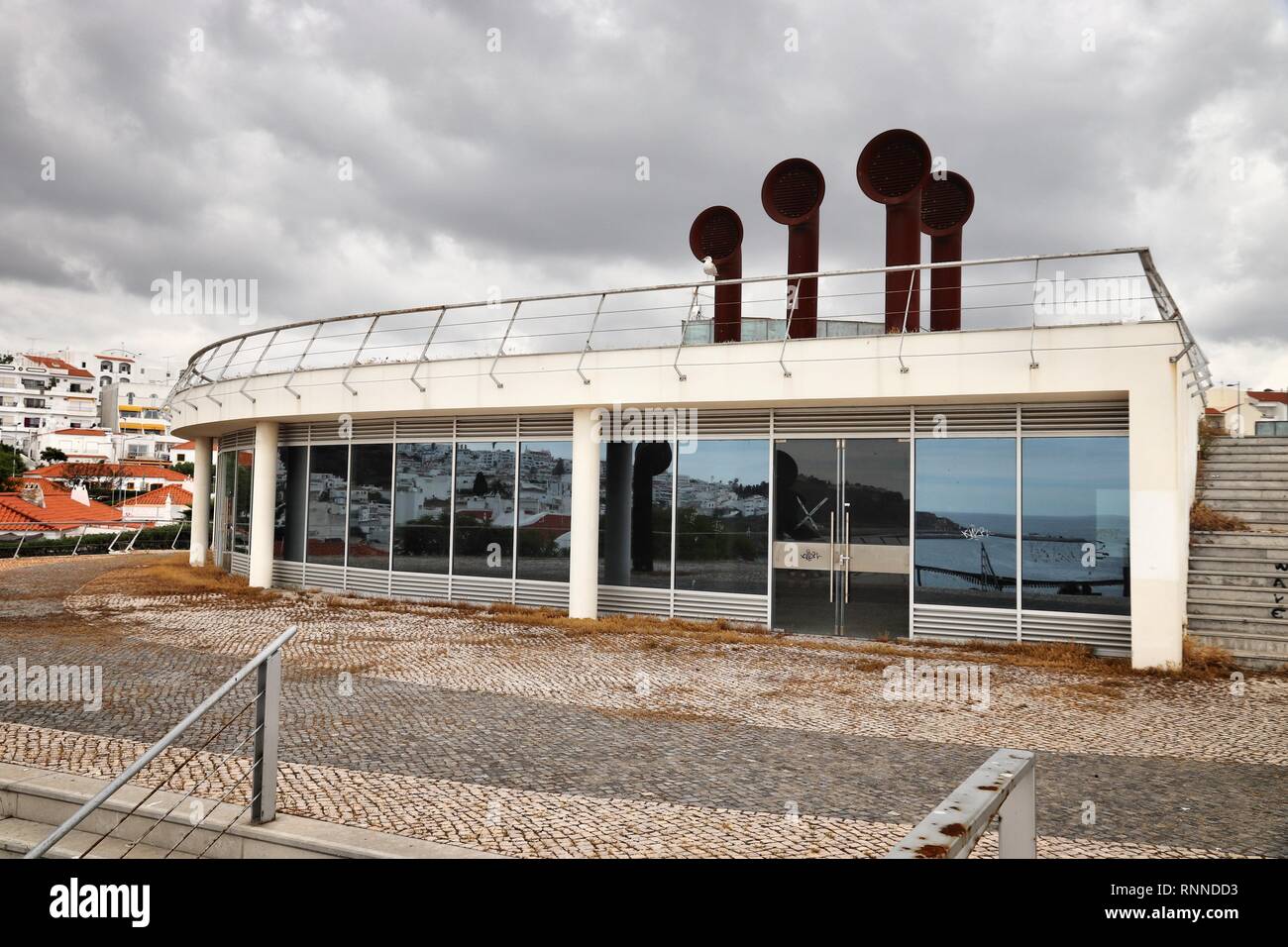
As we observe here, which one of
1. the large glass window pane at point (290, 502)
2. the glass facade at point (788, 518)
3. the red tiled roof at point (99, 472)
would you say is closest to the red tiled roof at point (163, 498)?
the red tiled roof at point (99, 472)

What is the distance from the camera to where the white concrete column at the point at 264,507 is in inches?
711

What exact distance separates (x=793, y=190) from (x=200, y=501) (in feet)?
57.9

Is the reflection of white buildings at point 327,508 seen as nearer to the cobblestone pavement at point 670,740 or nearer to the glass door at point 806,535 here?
the cobblestone pavement at point 670,740

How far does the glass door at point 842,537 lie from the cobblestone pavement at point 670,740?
1.17 meters

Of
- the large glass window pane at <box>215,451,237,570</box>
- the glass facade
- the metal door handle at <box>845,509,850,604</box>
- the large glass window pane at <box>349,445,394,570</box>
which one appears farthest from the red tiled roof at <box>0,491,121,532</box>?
the metal door handle at <box>845,509,850,604</box>

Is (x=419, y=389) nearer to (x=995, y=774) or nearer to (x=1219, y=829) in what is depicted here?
(x=1219, y=829)

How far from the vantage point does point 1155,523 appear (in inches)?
416

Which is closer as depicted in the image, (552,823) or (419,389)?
(552,823)

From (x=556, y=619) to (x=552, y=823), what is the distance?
8.99 m

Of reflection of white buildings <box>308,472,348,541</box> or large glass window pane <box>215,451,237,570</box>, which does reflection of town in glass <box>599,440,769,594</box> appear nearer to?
reflection of white buildings <box>308,472,348,541</box>

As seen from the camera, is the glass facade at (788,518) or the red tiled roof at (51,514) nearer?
the glass facade at (788,518)

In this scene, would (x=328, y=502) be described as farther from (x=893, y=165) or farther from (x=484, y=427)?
(x=893, y=165)

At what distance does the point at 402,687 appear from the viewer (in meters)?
9.09
